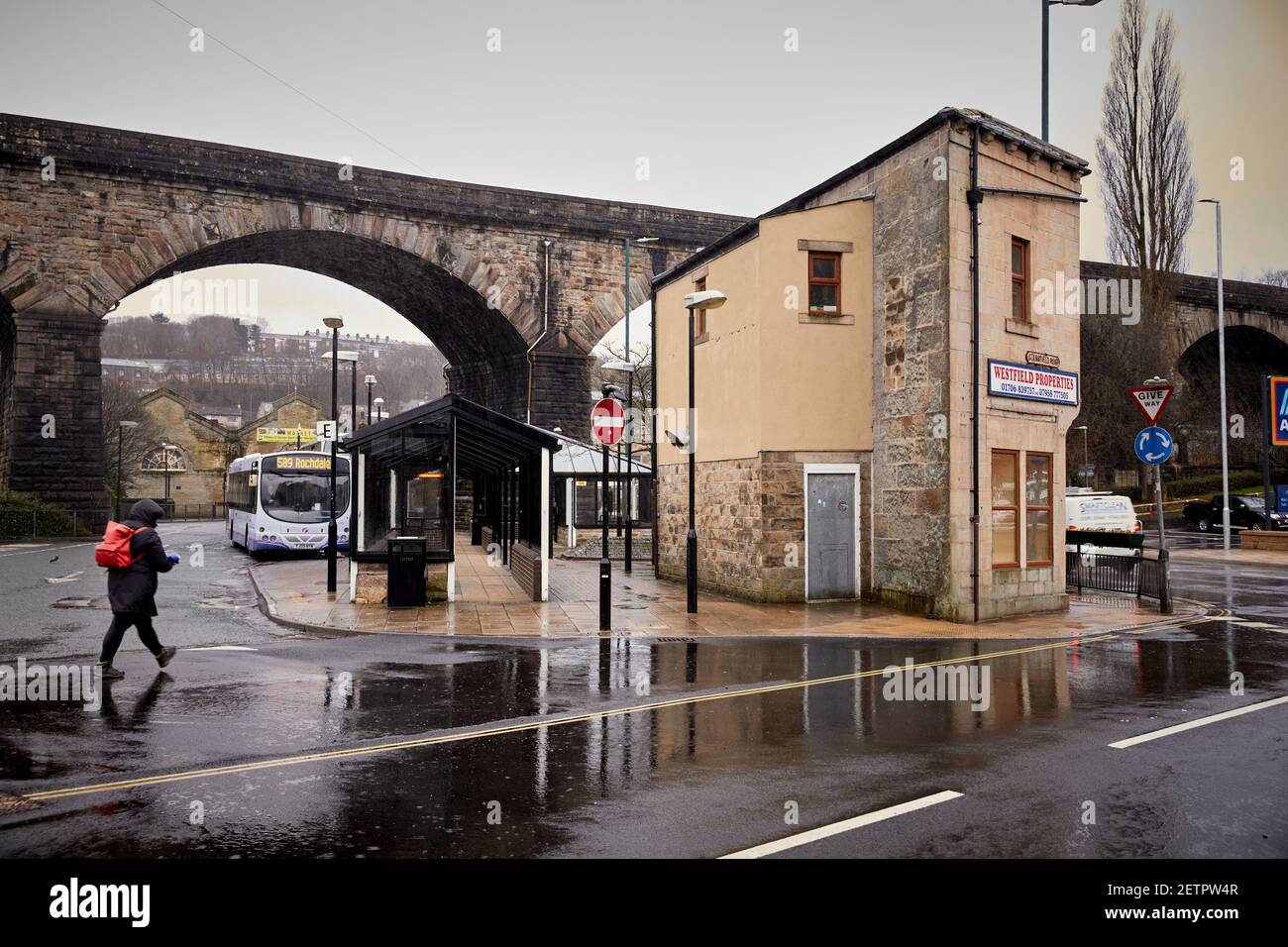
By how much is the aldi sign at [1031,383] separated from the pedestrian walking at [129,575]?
12.0 m

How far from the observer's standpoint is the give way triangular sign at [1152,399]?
15.2m

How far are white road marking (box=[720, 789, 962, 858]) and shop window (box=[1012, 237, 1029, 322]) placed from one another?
1173 cm

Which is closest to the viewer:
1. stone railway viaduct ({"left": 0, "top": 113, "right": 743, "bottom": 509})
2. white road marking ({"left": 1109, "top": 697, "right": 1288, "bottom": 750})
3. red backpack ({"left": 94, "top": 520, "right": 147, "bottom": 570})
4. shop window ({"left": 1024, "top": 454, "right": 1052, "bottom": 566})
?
white road marking ({"left": 1109, "top": 697, "right": 1288, "bottom": 750})

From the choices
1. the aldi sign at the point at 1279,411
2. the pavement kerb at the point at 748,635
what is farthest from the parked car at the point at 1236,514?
the pavement kerb at the point at 748,635

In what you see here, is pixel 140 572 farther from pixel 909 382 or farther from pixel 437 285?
pixel 437 285

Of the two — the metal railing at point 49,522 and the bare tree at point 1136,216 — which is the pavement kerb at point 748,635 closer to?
the metal railing at point 49,522

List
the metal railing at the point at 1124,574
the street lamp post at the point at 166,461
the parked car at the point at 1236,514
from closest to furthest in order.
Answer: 1. the metal railing at the point at 1124,574
2. the parked car at the point at 1236,514
3. the street lamp post at the point at 166,461

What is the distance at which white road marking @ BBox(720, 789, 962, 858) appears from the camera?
15.6 ft

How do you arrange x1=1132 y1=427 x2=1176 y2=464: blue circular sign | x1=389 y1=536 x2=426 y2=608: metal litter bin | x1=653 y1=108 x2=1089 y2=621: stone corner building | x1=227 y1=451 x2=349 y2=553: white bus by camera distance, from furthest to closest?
x1=227 y1=451 x2=349 y2=553: white bus, x1=389 y1=536 x2=426 y2=608: metal litter bin, x1=1132 y1=427 x2=1176 y2=464: blue circular sign, x1=653 y1=108 x2=1089 y2=621: stone corner building

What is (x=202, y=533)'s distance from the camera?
40375mm

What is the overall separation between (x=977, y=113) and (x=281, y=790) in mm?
14062

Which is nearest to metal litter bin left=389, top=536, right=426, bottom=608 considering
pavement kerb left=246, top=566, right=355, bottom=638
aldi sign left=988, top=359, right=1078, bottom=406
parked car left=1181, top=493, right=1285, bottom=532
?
pavement kerb left=246, top=566, right=355, bottom=638

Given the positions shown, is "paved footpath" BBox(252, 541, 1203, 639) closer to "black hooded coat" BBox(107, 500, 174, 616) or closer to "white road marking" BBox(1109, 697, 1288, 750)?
"black hooded coat" BBox(107, 500, 174, 616)
